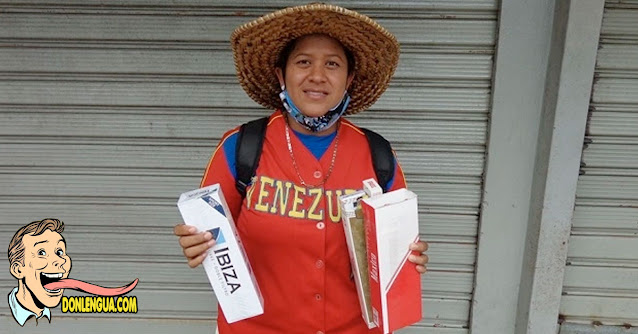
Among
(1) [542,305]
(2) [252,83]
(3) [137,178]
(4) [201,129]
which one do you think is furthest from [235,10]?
(1) [542,305]

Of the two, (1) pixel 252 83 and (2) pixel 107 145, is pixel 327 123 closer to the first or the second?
(1) pixel 252 83

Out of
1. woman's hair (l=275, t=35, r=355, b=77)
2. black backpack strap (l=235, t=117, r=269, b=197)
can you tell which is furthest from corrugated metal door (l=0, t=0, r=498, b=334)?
black backpack strap (l=235, t=117, r=269, b=197)

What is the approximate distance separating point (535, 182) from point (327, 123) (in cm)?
176

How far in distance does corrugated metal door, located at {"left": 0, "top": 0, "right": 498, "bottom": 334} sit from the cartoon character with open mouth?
6 centimetres

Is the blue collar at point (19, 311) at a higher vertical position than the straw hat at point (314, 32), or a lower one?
lower

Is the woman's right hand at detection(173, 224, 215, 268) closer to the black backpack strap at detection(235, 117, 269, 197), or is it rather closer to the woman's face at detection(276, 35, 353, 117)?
the black backpack strap at detection(235, 117, 269, 197)

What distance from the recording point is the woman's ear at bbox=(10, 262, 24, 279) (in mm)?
2963

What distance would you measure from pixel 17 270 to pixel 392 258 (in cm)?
284

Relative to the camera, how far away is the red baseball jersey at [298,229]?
1503 mm

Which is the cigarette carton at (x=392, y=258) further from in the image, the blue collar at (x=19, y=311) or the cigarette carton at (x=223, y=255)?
the blue collar at (x=19, y=311)

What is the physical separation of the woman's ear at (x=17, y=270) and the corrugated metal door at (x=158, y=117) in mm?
59

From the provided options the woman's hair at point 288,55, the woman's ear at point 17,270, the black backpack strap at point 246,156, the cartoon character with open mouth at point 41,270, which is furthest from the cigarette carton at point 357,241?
the woman's ear at point 17,270

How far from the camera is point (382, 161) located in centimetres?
161

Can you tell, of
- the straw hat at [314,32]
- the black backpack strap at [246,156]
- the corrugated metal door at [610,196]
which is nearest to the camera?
the straw hat at [314,32]
